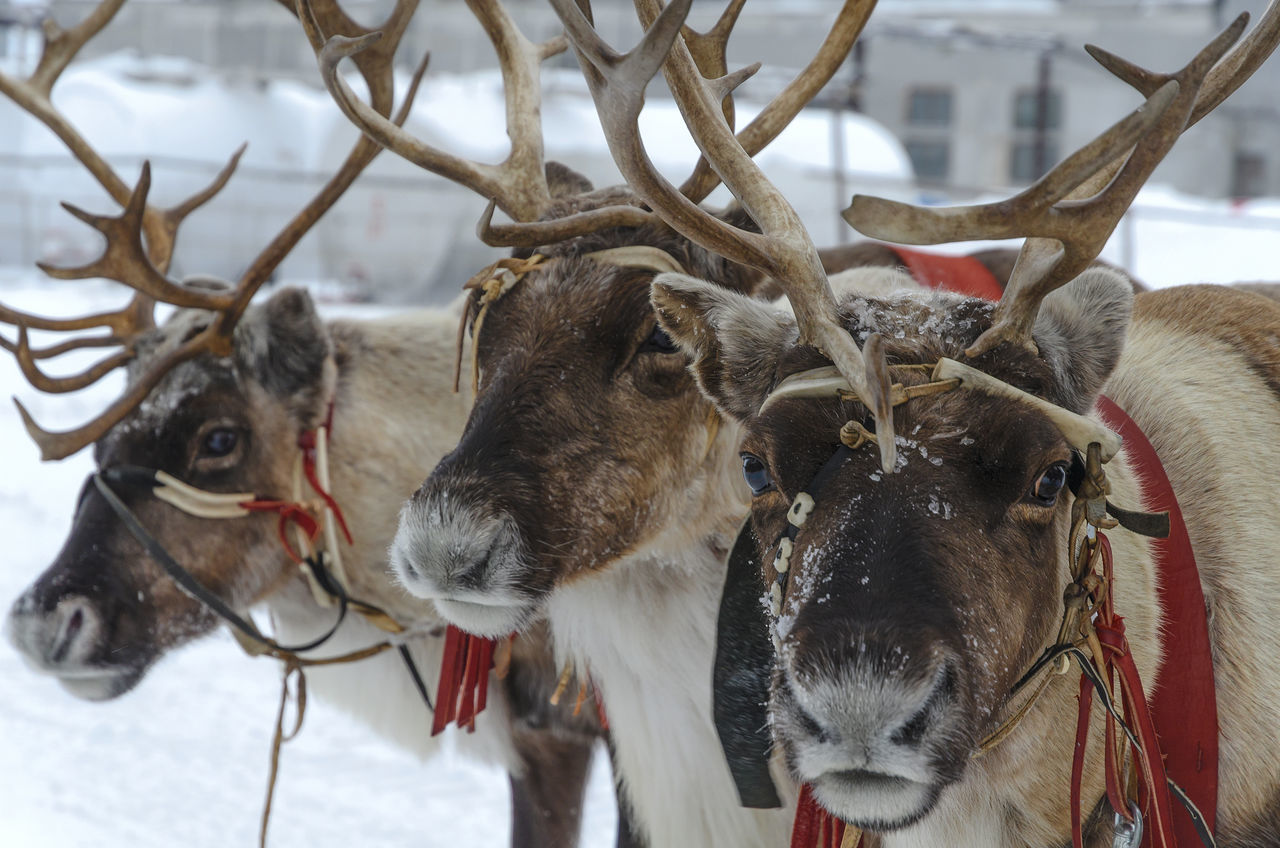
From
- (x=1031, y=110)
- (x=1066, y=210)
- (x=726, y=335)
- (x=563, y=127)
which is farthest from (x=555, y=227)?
(x=1031, y=110)

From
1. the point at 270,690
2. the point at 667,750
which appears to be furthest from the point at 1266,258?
the point at 667,750

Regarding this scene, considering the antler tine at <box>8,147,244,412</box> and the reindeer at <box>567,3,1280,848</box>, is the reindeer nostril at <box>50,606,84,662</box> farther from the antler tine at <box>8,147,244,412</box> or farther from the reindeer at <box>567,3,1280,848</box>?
the reindeer at <box>567,3,1280,848</box>

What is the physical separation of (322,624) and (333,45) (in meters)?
1.82

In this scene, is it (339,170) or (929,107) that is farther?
(929,107)

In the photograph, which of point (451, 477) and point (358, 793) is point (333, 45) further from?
point (358, 793)

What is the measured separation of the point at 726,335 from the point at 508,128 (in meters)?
1.23

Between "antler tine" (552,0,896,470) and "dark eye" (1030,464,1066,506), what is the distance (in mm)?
331

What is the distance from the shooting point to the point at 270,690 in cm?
578

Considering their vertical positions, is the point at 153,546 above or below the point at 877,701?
below

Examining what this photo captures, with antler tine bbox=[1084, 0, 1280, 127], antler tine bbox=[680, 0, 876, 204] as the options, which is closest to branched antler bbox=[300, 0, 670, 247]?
antler tine bbox=[680, 0, 876, 204]

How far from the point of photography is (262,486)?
3.37m

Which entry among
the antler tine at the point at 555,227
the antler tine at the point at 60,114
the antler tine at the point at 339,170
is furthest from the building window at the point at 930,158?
the antler tine at the point at 555,227

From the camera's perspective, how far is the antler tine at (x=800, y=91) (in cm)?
259

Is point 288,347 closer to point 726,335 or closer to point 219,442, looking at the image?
point 219,442
